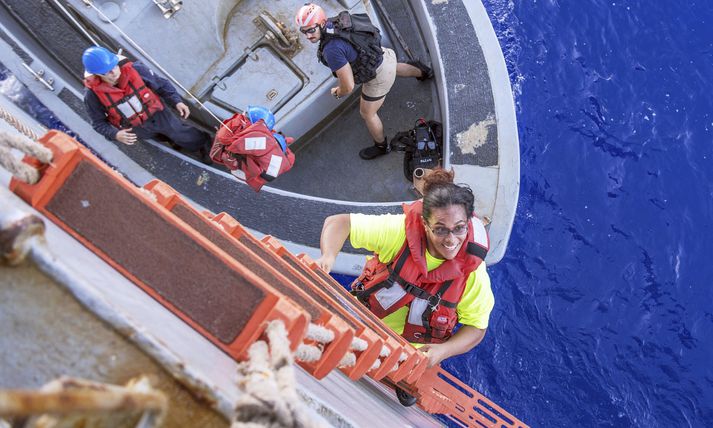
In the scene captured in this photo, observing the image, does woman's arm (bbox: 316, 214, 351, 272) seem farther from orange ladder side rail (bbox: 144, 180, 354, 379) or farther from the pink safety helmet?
the pink safety helmet

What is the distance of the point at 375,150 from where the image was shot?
5.89m

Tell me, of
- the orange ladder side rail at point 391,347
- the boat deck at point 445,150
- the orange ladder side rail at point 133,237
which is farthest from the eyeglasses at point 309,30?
the orange ladder side rail at point 133,237

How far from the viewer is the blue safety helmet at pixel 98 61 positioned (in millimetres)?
4129

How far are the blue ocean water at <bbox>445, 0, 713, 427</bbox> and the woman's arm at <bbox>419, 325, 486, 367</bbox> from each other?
82.6 inches

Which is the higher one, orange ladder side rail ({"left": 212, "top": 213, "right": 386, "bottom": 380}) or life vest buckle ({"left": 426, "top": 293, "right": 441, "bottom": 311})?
orange ladder side rail ({"left": 212, "top": 213, "right": 386, "bottom": 380})

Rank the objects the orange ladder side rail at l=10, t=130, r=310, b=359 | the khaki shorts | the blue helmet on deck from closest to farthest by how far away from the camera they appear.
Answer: the orange ladder side rail at l=10, t=130, r=310, b=359, the blue helmet on deck, the khaki shorts

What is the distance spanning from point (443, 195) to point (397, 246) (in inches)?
21.2

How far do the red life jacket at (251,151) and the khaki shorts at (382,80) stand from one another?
1.10 metres

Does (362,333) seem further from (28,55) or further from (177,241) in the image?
(28,55)

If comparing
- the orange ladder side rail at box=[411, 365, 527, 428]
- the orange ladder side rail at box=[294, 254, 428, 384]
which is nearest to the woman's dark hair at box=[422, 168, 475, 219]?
the orange ladder side rail at box=[294, 254, 428, 384]

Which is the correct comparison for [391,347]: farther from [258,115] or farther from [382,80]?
[382,80]

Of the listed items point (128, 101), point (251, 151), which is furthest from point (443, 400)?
point (128, 101)

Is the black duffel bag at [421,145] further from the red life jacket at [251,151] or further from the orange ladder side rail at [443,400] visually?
the orange ladder side rail at [443,400]

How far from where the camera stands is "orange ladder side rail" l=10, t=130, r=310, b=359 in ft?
5.18
